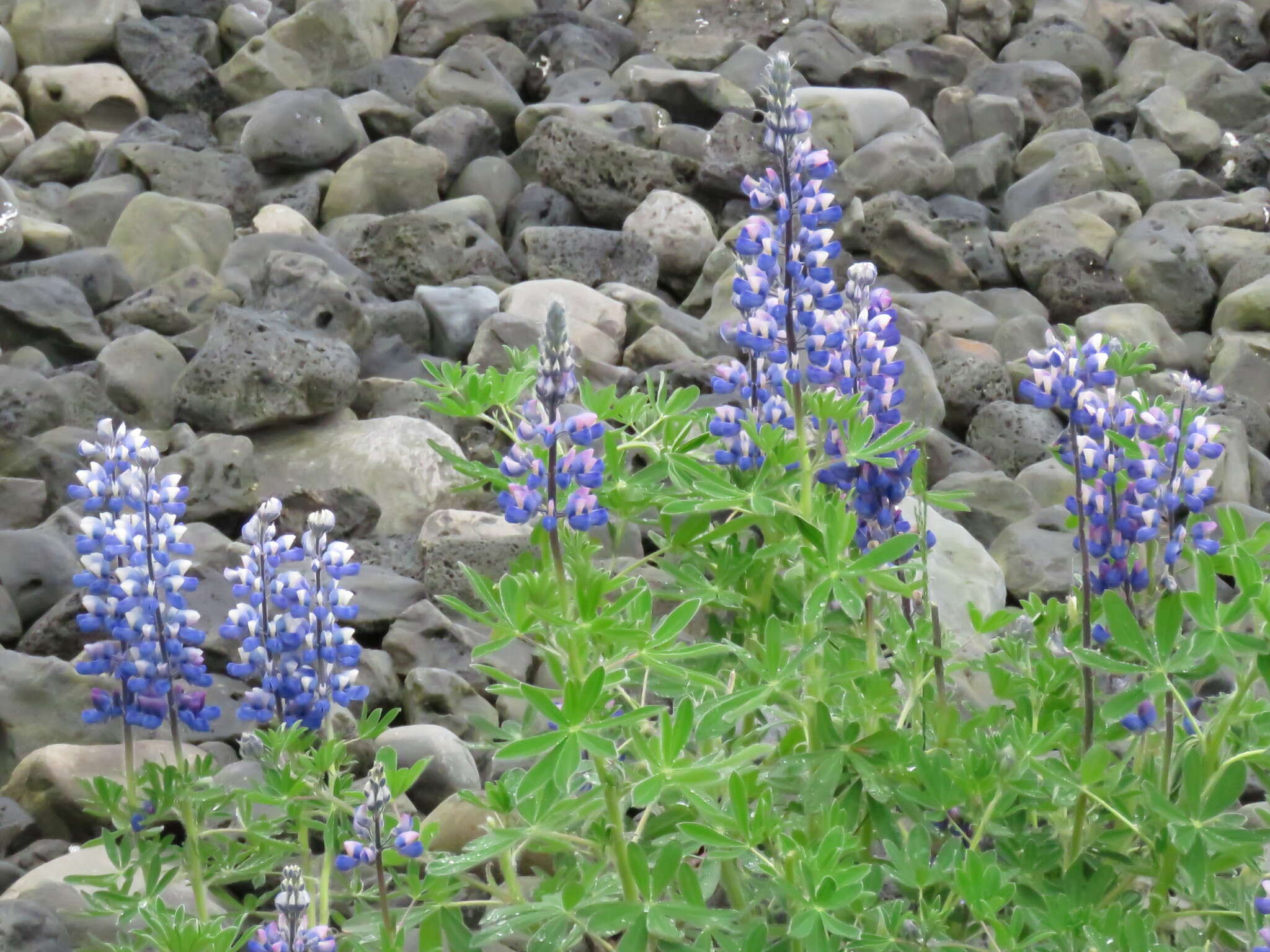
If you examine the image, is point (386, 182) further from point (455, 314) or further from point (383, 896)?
point (383, 896)

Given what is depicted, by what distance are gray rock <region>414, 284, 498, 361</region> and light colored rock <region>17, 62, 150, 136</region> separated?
3511 millimetres

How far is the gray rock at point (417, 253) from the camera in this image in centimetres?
690

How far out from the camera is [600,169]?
7.72m

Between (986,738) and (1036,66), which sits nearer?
(986,738)

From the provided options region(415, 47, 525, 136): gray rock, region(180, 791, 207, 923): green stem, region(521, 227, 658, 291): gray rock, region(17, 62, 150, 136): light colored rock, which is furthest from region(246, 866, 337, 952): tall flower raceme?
region(17, 62, 150, 136): light colored rock

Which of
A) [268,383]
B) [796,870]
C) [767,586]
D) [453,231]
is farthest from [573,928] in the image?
[453,231]

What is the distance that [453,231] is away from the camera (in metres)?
7.02

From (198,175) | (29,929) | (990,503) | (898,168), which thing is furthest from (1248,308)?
(29,929)

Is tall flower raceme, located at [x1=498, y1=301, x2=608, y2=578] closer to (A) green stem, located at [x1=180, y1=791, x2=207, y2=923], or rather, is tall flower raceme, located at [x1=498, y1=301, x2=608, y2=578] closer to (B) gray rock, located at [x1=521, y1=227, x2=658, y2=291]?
(A) green stem, located at [x1=180, y1=791, x2=207, y2=923]

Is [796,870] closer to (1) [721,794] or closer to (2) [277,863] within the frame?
(1) [721,794]

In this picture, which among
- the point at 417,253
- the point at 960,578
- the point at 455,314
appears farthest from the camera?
the point at 417,253

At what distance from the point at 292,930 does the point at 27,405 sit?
378cm

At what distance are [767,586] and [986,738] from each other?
0.45 metres

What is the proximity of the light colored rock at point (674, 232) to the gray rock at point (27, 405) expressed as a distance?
10.3 feet
